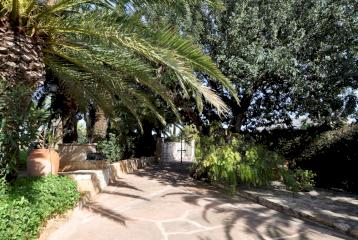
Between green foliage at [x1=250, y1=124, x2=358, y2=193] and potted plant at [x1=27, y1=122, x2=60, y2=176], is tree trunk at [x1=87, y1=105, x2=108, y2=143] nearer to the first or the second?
green foliage at [x1=250, y1=124, x2=358, y2=193]

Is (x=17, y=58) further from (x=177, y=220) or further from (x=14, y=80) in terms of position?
(x=177, y=220)

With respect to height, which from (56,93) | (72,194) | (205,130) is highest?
(56,93)

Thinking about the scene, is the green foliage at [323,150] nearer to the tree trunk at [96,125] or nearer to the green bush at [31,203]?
the tree trunk at [96,125]

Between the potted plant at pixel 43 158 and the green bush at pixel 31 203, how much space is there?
1.23 m

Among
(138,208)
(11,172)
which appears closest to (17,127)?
(11,172)

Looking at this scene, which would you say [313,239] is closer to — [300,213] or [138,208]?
[300,213]

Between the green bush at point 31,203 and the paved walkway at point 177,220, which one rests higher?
the green bush at point 31,203

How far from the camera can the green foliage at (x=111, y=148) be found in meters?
14.8

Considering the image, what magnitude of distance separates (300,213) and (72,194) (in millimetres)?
4890

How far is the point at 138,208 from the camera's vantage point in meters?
8.24

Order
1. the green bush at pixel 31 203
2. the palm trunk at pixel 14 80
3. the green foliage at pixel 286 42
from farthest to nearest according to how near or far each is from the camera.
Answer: the green foliage at pixel 286 42 < the palm trunk at pixel 14 80 < the green bush at pixel 31 203

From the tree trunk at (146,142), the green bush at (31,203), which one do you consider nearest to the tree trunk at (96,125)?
the tree trunk at (146,142)

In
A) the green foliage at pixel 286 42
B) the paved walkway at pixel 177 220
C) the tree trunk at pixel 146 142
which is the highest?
the green foliage at pixel 286 42

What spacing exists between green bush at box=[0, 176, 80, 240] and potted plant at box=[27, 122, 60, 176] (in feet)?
4.04
